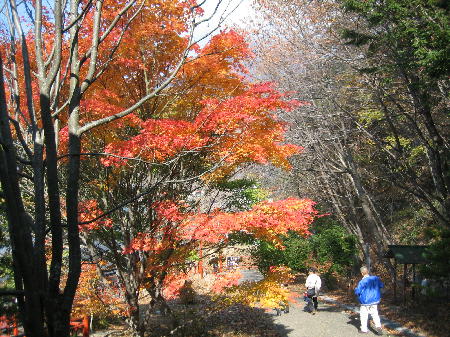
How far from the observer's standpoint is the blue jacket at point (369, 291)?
7828 mm

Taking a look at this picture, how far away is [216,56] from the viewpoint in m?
7.86

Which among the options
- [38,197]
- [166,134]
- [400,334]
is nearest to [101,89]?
[166,134]

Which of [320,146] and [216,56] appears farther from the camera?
[320,146]

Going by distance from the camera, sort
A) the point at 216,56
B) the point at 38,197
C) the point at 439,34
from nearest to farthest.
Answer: the point at 38,197 < the point at 439,34 < the point at 216,56

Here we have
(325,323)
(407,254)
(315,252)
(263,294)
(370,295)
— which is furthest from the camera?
(315,252)

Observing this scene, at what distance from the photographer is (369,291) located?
25.7 feet

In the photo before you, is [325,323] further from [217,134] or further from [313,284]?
[217,134]

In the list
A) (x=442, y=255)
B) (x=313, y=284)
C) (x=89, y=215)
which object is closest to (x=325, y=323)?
(x=313, y=284)

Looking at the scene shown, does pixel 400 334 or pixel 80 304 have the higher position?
pixel 80 304

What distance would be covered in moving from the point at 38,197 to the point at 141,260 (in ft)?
16.4

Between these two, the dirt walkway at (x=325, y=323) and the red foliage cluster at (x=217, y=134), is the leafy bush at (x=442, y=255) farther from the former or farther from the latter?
the red foliage cluster at (x=217, y=134)

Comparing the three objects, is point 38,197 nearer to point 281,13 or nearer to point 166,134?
point 166,134

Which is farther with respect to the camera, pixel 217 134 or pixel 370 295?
pixel 370 295

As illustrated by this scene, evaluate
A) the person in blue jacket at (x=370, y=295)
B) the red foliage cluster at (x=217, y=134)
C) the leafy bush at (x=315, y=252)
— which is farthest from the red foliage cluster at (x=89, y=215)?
the leafy bush at (x=315, y=252)
